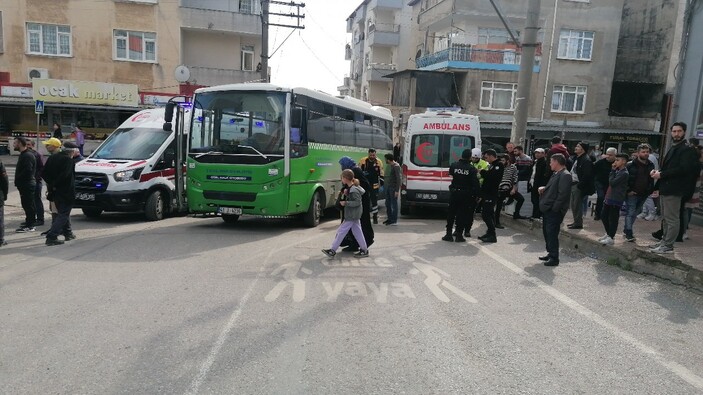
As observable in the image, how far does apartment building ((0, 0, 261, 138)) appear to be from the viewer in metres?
27.2

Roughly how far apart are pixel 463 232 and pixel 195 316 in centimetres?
690

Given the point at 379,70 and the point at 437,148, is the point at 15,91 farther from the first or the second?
the point at 379,70

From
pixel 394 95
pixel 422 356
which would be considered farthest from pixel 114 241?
pixel 394 95

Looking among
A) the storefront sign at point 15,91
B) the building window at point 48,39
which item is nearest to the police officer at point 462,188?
the storefront sign at point 15,91

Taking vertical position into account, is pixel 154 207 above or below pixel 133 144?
below

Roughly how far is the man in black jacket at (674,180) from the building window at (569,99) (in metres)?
26.6

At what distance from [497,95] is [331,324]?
1167 inches

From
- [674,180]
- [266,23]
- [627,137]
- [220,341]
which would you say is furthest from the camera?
[627,137]

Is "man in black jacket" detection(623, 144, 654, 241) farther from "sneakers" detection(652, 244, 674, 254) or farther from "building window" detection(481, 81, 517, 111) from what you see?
"building window" detection(481, 81, 517, 111)

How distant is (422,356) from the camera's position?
14.2 ft

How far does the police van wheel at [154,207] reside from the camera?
11.5 metres

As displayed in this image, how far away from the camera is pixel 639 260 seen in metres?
7.65

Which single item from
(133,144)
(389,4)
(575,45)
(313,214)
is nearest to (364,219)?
(313,214)

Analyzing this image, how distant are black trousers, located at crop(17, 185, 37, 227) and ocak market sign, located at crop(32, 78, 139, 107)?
19.3 m
